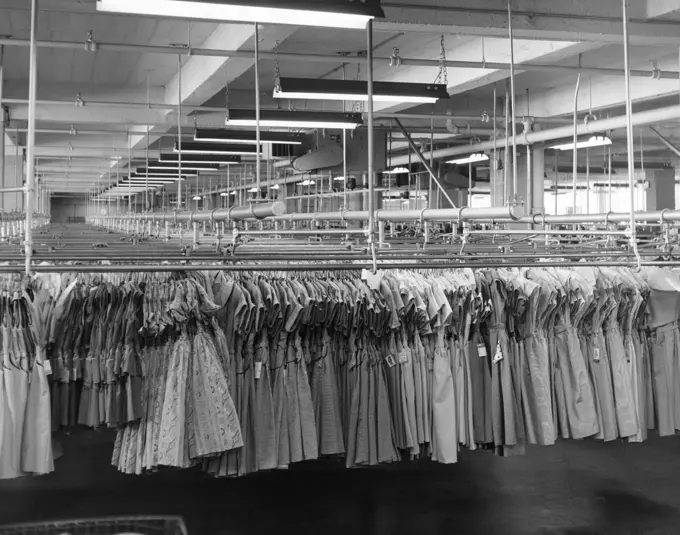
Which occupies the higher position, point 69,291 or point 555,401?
point 69,291

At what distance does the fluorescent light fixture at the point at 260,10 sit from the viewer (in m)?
3.06

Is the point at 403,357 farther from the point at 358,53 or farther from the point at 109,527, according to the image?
the point at 358,53

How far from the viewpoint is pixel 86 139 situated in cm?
1680

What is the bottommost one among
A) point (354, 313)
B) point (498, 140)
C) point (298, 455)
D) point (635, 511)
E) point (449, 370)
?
point (635, 511)

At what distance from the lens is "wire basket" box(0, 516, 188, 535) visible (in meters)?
1.62

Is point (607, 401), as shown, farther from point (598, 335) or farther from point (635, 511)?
point (635, 511)

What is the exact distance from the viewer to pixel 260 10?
3160 millimetres

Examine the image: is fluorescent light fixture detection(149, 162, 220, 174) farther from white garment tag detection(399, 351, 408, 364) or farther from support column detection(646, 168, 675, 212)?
support column detection(646, 168, 675, 212)

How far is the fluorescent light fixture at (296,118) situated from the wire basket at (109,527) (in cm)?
524

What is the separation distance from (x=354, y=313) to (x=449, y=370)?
61cm

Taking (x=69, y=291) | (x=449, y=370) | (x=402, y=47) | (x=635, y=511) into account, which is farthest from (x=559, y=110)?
(x=69, y=291)

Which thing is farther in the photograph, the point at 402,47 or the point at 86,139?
the point at 86,139

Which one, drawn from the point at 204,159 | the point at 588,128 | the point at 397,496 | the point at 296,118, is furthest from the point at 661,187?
the point at 397,496

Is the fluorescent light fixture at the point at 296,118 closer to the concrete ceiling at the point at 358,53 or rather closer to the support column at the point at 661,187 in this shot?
the concrete ceiling at the point at 358,53
